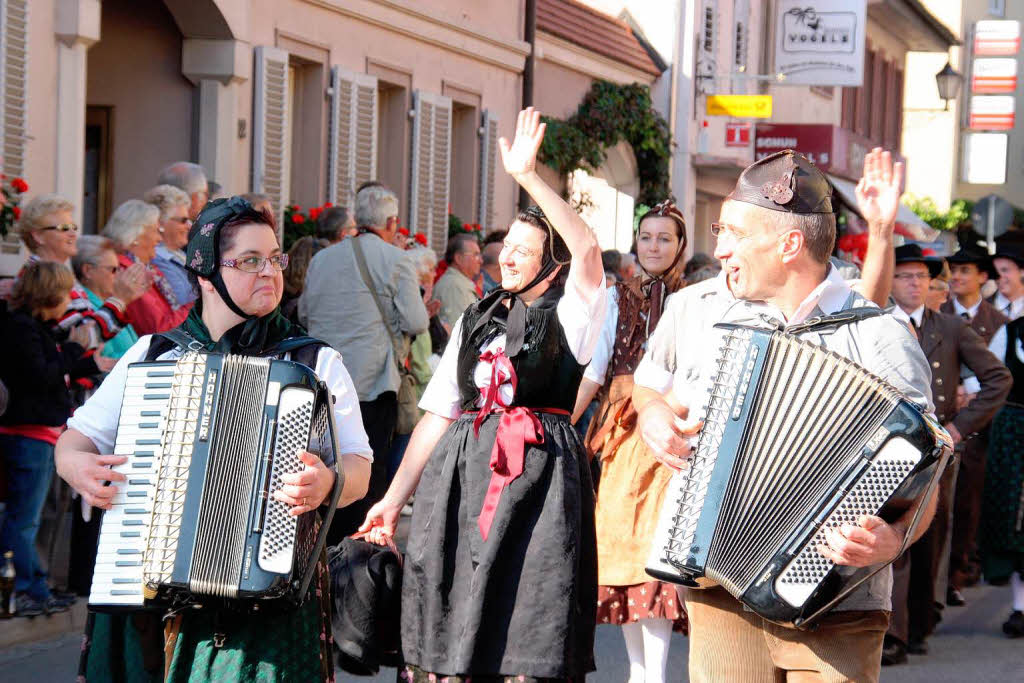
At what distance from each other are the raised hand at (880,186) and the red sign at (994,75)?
43697 mm

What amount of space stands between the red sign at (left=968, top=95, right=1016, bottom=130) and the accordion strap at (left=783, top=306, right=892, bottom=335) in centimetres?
4384

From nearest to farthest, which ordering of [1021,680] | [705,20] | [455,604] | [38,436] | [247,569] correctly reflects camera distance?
[247,569] < [455,604] < [38,436] < [1021,680] < [705,20]

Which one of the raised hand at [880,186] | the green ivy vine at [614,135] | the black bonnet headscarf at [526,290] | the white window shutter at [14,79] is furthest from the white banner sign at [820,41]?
the raised hand at [880,186]

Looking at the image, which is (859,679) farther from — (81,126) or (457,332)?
(81,126)

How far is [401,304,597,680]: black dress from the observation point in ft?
16.3

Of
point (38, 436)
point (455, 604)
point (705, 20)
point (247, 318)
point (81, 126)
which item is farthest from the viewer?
point (705, 20)

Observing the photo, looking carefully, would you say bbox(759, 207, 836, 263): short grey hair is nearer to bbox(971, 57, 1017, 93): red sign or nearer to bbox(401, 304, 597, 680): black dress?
bbox(401, 304, 597, 680): black dress

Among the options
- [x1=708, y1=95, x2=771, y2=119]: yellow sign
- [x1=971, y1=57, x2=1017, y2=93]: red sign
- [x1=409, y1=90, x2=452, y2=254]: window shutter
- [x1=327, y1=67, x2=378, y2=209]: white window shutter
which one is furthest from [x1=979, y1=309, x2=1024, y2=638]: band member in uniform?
[x1=971, y1=57, x2=1017, y2=93]: red sign

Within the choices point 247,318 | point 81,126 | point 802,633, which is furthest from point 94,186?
point 802,633

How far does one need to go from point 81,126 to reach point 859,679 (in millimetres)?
8501

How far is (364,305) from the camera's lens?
373 inches

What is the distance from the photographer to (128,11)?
43.8 ft

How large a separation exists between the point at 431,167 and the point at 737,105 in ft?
29.3

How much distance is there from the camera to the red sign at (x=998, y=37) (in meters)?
45.9
